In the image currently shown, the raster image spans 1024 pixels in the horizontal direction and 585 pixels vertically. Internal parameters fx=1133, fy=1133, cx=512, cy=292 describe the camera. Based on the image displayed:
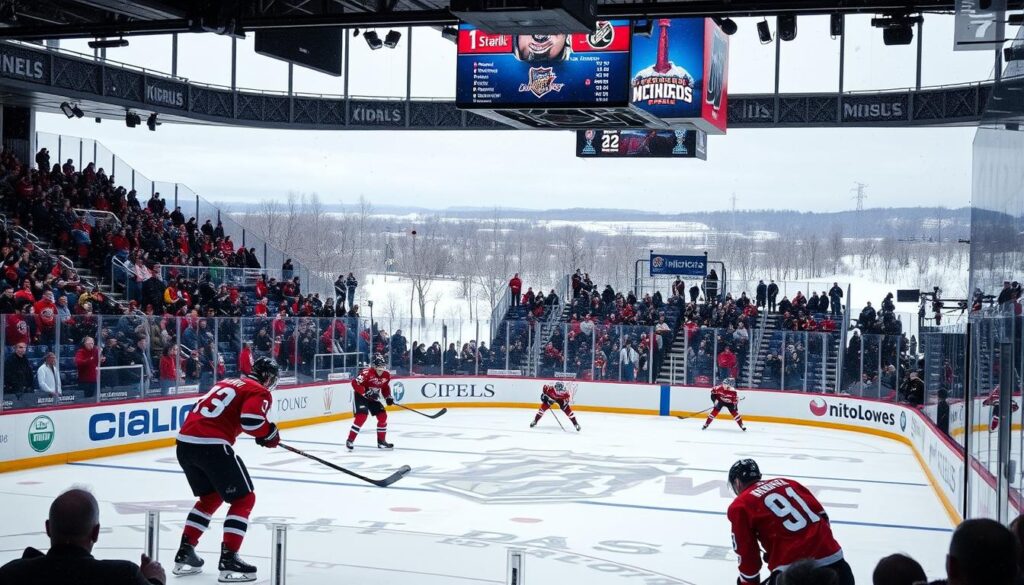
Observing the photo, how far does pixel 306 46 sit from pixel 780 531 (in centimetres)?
918

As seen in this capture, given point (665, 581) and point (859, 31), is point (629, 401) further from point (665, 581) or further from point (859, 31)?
point (859, 31)

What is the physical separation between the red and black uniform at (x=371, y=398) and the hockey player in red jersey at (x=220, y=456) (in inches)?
326

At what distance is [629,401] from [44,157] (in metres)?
13.4

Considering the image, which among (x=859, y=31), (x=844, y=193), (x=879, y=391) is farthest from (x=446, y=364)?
(x=844, y=193)

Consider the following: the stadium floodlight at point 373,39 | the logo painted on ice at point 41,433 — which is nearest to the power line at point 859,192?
the stadium floodlight at point 373,39

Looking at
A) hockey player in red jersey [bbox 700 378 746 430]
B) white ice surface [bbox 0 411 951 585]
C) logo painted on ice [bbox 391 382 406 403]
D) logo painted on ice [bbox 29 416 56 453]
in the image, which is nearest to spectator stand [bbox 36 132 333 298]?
logo painted on ice [bbox 391 382 406 403]

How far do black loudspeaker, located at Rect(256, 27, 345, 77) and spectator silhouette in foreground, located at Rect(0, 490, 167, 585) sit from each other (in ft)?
31.1

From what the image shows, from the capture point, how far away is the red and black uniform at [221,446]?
8172 mm

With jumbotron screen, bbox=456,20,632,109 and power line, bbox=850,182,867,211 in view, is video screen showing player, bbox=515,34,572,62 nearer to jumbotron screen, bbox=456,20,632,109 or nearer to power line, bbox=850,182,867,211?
jumbotron screen, bbox=456,20,632,109

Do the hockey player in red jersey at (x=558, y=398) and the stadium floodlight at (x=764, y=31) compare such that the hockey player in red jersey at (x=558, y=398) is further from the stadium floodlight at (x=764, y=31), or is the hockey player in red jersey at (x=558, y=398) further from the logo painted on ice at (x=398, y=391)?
the stadium floodlight at (x=764, y=31)

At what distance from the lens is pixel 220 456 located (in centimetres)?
823

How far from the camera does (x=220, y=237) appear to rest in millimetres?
27656

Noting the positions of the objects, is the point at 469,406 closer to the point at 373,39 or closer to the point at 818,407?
the point at 818,407

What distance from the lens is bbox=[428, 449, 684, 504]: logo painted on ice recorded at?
13.1m
